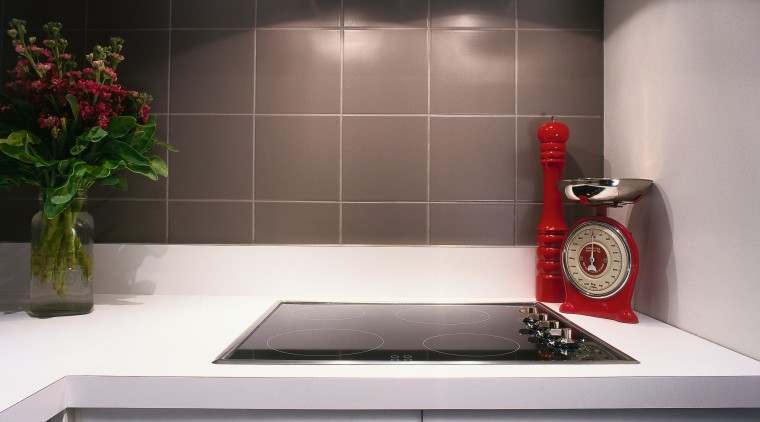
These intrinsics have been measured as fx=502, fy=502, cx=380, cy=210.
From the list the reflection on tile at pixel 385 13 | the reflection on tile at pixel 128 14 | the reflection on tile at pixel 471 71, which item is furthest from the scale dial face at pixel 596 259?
the reflection on tile at pixel 128 14

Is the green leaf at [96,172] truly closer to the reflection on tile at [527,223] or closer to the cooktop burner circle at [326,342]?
the cooktop burner circle at [326,342]

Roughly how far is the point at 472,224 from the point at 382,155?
299mm

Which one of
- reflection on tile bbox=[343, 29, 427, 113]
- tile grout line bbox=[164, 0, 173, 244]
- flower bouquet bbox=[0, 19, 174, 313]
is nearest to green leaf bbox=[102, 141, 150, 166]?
flower bouquet bbox=[0, 19, 174, 313]

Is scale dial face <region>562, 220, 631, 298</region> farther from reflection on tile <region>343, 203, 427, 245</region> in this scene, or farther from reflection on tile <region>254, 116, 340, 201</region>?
reflection on tile <region>254, 116, 340, 201</region>

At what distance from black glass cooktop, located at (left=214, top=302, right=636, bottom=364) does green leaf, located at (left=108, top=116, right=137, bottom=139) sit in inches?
19.2

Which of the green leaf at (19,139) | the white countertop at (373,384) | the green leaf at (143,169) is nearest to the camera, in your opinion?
the white countertop at (373,384)

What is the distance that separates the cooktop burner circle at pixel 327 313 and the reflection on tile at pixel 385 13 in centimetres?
74

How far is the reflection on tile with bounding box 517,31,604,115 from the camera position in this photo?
133 cm

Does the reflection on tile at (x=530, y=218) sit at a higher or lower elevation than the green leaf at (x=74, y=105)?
lower

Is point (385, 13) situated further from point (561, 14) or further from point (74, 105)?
point (74, 105)

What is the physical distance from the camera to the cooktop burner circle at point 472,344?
0.81m

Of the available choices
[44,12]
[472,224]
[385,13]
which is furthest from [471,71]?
[44,12]

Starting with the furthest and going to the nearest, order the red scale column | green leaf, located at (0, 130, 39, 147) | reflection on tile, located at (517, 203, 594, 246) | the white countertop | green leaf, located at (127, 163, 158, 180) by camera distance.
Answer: reflection on tile, located at (517, 203, 594, 246)
the red scale column
green leaf, located at (127, 163, 158, 180)
green leaf, located at (0, 130, 39, 147)
the white countertop

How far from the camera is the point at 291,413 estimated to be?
703 mm
